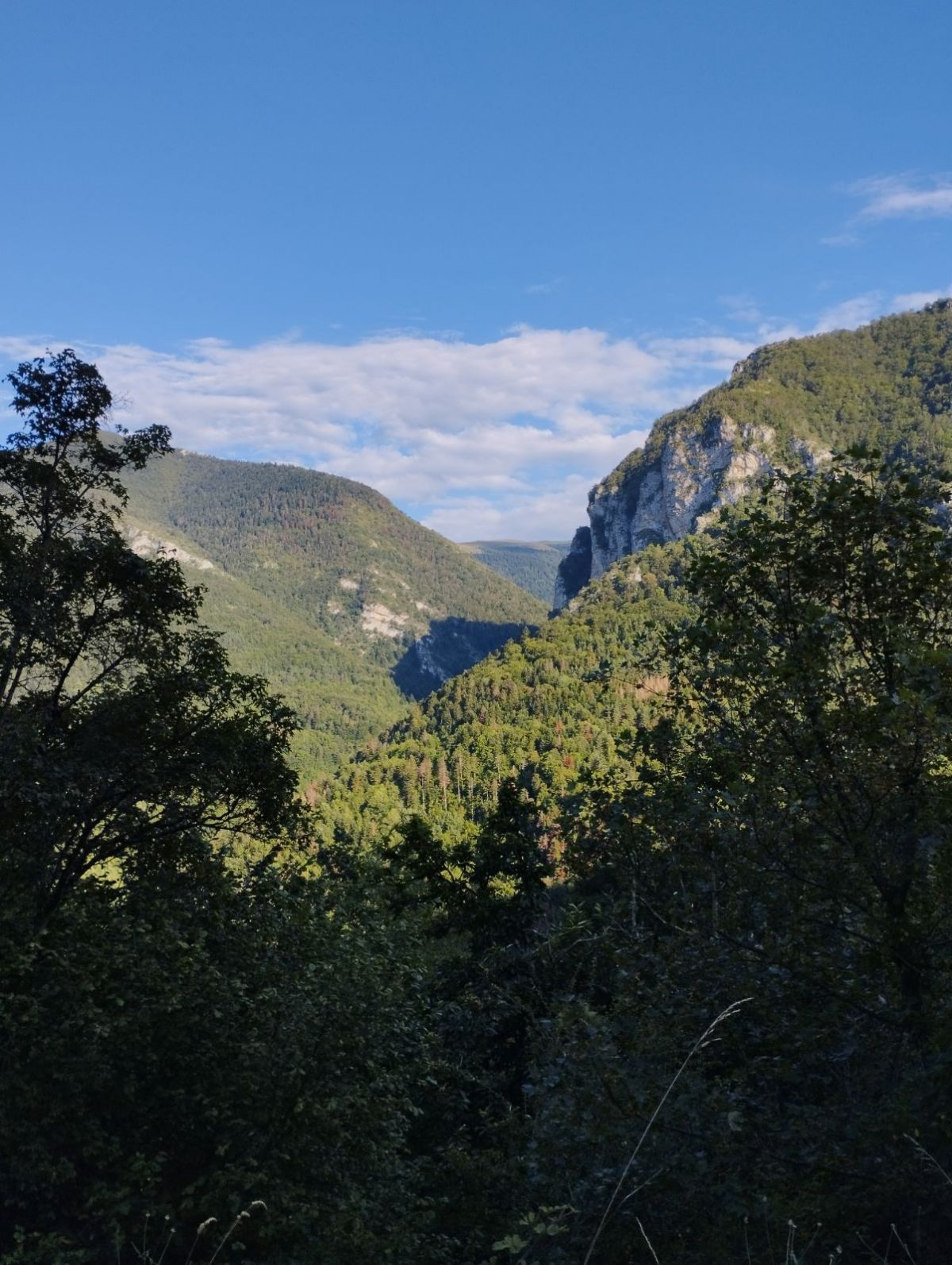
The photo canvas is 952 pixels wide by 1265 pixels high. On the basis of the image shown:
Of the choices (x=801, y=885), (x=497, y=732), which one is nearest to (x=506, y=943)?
(x=801, y=885)

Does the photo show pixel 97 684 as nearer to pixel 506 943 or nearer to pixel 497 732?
pixel 506 943

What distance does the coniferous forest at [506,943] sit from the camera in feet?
20.9

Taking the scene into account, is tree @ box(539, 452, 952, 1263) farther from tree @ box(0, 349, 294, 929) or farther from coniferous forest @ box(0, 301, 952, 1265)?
tree @ box(0, 349, 294, 929)

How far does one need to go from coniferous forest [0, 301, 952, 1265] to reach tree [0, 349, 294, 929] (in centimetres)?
7

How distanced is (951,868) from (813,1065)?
229 cm

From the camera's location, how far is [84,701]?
14.6 m

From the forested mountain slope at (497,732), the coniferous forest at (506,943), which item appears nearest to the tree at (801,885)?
the coniferous forest at (506,943)

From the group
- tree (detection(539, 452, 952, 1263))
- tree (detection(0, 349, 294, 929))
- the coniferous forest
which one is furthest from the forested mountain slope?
tree (detection(539, 452, 952, 1263))

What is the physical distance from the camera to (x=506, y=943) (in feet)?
65.0

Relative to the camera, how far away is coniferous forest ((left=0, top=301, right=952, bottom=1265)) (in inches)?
251

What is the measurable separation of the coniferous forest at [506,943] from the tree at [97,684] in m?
0.07

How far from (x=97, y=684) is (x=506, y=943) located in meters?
10.7

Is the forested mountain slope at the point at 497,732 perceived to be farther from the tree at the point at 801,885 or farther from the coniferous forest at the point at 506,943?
the tree at the point at 801,885

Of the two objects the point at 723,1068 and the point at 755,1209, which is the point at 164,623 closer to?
the point at 723,1068
